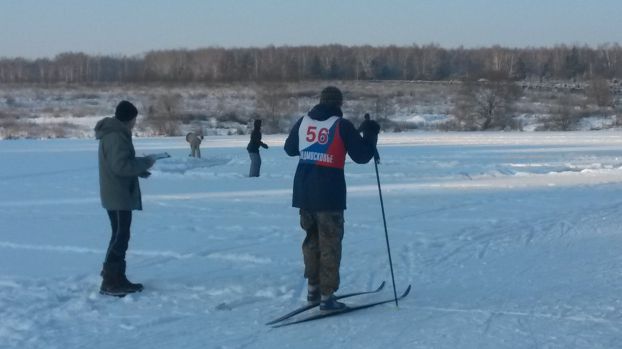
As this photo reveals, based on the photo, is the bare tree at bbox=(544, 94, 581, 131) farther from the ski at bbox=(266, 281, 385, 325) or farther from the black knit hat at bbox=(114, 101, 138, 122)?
the black knit hat at bbox=(114, 101, 138, 122)

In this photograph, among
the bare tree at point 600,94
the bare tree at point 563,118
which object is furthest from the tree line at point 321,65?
the bare tree at point 563,118

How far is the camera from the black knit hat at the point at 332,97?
663cm

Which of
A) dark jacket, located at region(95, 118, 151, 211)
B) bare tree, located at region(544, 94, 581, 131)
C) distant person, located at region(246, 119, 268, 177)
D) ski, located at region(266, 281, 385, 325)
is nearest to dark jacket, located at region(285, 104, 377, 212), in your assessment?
ski, located at region(266, 281, 385, 325)

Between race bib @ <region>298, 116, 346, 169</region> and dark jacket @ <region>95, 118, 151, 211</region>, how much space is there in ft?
4.74

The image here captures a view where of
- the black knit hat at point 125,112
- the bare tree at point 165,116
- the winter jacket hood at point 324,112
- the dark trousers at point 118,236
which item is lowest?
the bare tree at point 165,116

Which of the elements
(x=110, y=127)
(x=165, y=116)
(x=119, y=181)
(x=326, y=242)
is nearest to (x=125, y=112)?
(x=110, y=127)

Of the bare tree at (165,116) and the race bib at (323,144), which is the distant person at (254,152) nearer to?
the race bib at (323,144)

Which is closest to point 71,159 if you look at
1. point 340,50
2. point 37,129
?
point 37,129

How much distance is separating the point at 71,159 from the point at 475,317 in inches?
834

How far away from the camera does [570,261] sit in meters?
8.50

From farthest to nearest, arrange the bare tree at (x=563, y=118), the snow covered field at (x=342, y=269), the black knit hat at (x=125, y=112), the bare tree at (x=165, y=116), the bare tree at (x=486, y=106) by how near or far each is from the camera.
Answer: the bare tree at (x=486, y=106) < the bare tree at (x=563, y=118) < the bare tree at (x=165, y=116) < the black knit hat at (x=125, y=112) < the snow covered field at (x=342, y=269)

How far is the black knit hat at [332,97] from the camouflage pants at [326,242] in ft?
2.68

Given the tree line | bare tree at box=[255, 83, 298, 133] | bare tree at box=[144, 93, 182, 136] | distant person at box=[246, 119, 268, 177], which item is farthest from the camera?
the tree line

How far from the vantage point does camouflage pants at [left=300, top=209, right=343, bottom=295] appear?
260 inches
